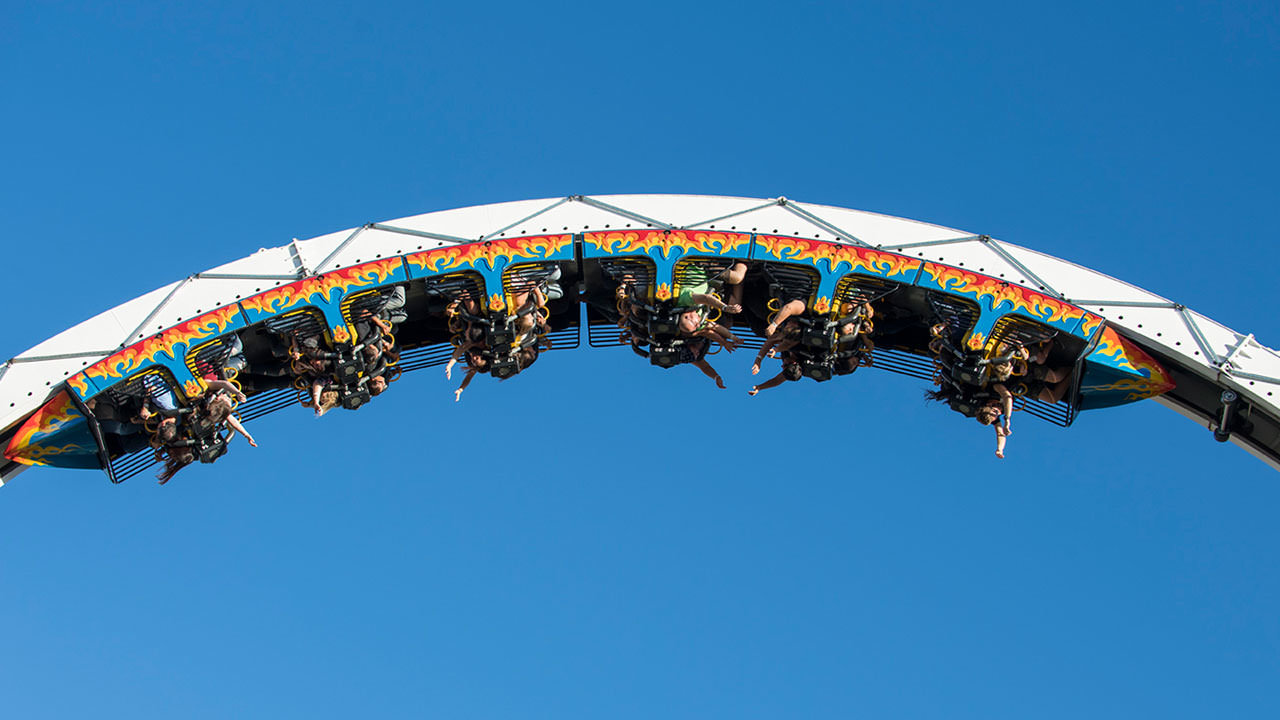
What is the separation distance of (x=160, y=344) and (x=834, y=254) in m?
12.7

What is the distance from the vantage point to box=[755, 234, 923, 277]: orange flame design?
1369 inches

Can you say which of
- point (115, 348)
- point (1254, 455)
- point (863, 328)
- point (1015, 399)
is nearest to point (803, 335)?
point (863, 328)

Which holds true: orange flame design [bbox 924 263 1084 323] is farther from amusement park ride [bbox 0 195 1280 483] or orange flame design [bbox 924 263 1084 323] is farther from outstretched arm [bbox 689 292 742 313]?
outstretched arm [bbox 689 292 742 313]

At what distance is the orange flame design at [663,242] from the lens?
3469 cm

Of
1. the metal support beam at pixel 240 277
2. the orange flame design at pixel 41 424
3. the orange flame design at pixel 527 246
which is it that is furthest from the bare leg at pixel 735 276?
the orange flame design at pixel 41 424

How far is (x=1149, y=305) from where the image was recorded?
3519 cm

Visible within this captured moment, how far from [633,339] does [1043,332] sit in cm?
789

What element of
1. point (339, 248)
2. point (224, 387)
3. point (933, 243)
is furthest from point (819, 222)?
point (224, 387)

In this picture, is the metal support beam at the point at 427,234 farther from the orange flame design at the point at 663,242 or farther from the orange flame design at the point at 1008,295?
the orange flame design at the point at 1008,295

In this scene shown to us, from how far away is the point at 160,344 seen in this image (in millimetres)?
33250

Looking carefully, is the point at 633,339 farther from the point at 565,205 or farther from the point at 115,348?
the point at 115,348

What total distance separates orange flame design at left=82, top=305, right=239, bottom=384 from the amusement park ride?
6cm

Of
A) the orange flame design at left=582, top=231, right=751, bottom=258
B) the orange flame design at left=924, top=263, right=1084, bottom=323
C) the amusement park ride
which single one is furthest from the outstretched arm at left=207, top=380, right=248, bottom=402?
the orange flame design at left=924, top=263, right=1084, bottom=323

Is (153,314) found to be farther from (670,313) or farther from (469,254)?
(670,313)
